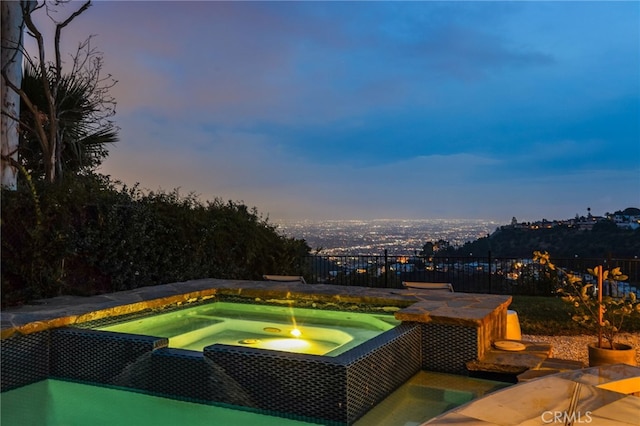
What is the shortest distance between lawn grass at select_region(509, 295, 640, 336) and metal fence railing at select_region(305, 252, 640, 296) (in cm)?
156

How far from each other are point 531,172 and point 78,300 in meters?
20.9

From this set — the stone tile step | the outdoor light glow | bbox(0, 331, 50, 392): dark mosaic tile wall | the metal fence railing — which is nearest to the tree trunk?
bbox(0, 331, 50, 392): dark mosaic tile wall

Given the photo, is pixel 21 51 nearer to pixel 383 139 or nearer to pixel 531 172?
pixel 383 139

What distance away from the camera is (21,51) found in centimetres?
758

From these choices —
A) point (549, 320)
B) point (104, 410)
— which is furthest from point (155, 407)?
point (549, 320)

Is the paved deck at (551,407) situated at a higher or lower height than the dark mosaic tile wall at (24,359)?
higher

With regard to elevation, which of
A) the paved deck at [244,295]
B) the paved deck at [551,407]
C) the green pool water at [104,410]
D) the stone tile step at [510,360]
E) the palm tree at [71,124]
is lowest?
the green pool water at [104,410]

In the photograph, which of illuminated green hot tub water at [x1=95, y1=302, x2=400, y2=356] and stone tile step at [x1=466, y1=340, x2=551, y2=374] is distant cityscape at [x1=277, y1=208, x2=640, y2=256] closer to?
illuminated green hot tub water at [x1=95, y1=302, x2=400, y2=356]

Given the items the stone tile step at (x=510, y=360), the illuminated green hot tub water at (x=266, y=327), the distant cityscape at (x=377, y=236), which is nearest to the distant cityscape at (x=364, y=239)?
the distant cityscape at (x=377, y=236)

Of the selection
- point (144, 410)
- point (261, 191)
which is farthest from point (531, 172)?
point (144, 410)

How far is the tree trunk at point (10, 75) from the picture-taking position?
745cm

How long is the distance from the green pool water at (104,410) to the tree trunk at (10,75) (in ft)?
16.4

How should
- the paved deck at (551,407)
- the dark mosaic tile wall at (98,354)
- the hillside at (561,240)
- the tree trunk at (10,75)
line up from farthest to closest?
the hillside at (561,240) < the tree trunk at (10,75) < the dark mosaic tile wall at (98,354) < the paved deck at (551,407)

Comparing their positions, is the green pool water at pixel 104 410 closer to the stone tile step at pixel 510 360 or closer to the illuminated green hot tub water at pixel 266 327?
the illuminated green hot tub water at pixel 266 327
